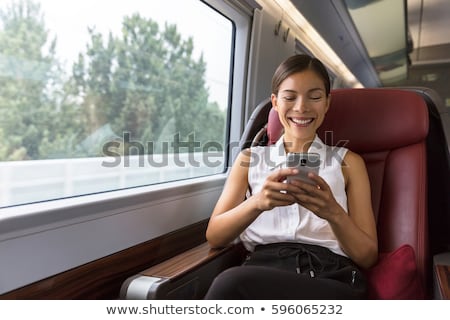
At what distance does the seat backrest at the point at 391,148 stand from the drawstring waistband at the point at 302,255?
1.07 feet

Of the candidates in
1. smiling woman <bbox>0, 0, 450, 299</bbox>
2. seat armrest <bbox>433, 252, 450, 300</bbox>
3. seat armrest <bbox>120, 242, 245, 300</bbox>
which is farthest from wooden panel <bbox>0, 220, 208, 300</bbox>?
seat armrest <bbox>433, 252, 450, 300</bbox>

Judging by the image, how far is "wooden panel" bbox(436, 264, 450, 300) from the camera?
937 mm

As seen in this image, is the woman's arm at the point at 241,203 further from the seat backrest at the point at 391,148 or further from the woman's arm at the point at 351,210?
the seat backrest at the point at 391,148

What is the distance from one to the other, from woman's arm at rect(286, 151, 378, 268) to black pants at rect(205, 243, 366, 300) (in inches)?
2.3

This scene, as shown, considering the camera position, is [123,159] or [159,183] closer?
[123,159]

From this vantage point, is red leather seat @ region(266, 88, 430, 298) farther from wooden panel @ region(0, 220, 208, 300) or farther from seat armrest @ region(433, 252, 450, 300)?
wooden panel @ region(0, 220, 208, 300)

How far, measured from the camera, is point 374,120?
1.42 meters

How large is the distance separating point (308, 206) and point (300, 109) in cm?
33

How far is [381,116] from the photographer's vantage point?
1.42 metres

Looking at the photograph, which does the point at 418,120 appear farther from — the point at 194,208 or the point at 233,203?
the point at 194,208

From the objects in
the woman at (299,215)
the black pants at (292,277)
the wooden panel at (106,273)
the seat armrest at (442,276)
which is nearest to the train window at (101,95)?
the wooden panel at (106,273)

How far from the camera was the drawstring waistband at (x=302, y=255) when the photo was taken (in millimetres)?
1123
